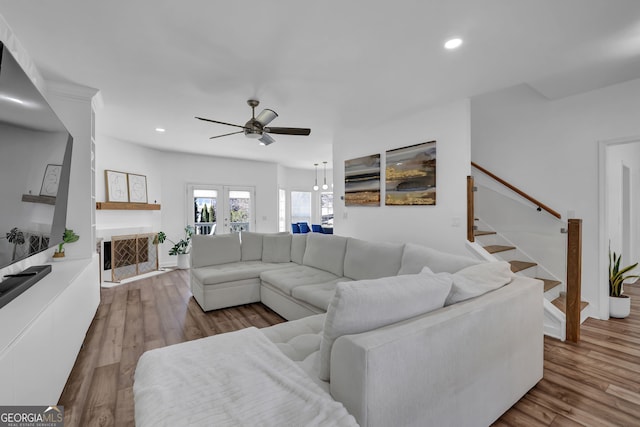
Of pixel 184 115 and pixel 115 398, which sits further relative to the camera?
pixel 184 115

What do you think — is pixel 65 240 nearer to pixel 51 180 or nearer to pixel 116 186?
pixel 51 180

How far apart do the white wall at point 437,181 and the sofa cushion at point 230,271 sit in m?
1.58

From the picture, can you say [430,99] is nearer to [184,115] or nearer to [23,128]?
[184,115]

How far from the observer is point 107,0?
183 centimetres

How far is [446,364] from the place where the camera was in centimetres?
131

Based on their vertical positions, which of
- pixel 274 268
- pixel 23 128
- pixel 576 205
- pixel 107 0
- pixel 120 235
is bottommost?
pixel 274 268

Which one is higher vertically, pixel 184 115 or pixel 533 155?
pixel 184 115

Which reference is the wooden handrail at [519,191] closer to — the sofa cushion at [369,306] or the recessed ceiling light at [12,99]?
the sofa cushion at [369,306]

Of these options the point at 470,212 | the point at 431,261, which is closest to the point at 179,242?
the point at 431,261

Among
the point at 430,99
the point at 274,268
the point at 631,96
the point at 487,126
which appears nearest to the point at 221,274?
the point at 274,268

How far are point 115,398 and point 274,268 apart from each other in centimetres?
221

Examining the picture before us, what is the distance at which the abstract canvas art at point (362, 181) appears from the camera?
4.55 m

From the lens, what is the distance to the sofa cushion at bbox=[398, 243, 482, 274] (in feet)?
7.57

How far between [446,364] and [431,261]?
131cm
